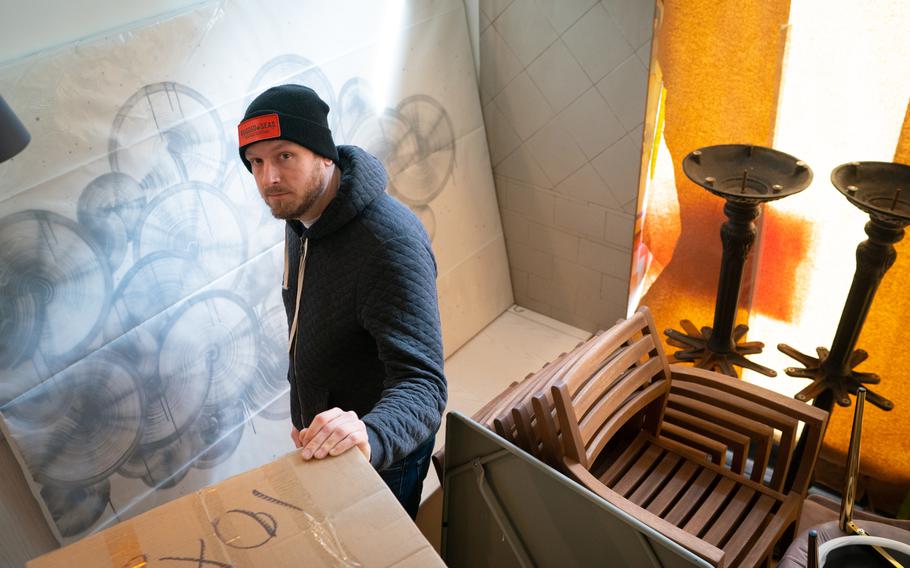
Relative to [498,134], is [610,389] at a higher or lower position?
lower

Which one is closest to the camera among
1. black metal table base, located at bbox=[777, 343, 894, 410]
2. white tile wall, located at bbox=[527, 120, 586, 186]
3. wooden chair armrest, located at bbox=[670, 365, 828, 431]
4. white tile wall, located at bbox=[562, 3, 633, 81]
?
wooden chair armrest, located at bbox=[670, 365, 828, 431]

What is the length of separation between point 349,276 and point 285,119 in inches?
14.3

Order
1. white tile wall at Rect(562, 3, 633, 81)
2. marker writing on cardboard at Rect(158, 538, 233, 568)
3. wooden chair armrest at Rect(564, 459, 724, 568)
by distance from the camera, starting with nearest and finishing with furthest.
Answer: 1. marker writing on cardboard at Rect(158, 538, 233, 568)
2. wooden chair armrest at Rect(564, 459, 724, 568)
3. white tile wall at Rect(562, 3, 633, 81)

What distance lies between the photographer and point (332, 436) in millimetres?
1186

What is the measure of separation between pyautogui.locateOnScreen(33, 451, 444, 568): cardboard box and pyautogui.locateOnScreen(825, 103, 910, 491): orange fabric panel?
189 centimetres

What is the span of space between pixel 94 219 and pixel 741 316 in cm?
217

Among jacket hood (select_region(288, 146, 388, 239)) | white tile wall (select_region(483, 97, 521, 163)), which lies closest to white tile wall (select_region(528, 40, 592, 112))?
white tile wall (select_region(483, 97, 521, 163))

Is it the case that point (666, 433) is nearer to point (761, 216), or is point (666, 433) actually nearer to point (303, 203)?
point (761, 216)

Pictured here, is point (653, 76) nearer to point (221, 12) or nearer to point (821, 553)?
point (221, 12)

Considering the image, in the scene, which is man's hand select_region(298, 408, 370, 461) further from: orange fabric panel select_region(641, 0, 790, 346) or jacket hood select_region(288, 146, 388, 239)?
orange fabric panel select_region(641, 0, 790, 346)

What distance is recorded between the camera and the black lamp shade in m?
1.21

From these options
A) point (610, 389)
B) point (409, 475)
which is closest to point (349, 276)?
point (409, 475)

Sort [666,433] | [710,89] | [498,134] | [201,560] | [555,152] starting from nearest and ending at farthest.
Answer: [201,560] → [666,433] → [710,89] → [555,152] → [498,134]

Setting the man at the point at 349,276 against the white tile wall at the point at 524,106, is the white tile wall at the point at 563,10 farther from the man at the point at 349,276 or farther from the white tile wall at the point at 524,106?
the man at the point at 349,276
